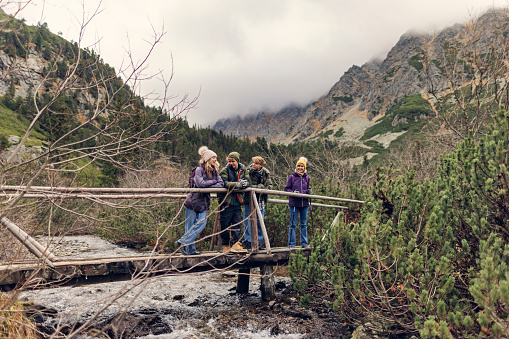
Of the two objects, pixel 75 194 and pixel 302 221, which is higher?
pixel 75 194

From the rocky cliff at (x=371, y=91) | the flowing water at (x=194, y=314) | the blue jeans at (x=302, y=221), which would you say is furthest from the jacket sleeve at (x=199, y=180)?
the rocky cliff at (x=371, y=91)

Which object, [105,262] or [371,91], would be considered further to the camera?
[371,91]

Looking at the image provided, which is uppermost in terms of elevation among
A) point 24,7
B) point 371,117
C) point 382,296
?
point 371,117

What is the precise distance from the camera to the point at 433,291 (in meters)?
3.32

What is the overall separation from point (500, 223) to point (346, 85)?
639 ft

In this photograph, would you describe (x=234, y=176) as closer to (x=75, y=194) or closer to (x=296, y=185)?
(x=296, y=185)

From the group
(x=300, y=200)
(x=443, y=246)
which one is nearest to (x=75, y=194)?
(x=443, y=246)

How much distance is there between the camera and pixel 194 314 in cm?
582

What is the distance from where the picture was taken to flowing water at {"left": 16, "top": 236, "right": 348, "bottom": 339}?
503cm

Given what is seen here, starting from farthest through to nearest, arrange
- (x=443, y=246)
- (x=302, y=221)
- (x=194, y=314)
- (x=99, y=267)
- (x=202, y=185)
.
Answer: (x=302, y=221), (x=194, y=314), (x=202, y=185), (x=99, y=267), (x=443, y=246)

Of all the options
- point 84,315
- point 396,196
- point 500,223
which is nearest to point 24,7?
point 396,196

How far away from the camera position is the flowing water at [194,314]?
503 cm

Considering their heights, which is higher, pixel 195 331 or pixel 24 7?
pixel 24 7

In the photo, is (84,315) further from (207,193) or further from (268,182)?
(268,182)
